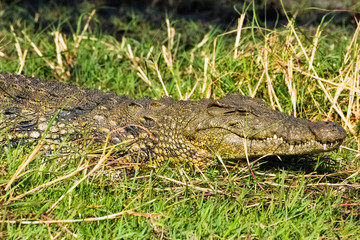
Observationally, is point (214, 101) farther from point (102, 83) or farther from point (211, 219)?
point (102, 83)

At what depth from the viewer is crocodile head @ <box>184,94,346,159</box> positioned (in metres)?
4.39

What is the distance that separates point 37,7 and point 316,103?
5659 mm

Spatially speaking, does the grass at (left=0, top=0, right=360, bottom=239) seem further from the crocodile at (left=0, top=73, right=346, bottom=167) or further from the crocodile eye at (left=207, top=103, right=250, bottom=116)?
the crocodile eye at (left=207, top=103, right=250, bottom=116)

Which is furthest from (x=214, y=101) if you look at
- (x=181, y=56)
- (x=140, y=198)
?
(x=181, y=56)

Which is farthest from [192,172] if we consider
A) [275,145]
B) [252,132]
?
[275,145]

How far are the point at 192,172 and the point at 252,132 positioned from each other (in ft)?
2.02

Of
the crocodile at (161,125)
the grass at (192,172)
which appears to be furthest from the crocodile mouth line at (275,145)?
the grass at (192,172)

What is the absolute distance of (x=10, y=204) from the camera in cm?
339

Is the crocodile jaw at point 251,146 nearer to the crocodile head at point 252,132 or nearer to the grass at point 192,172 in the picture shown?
the crocodile head at point 252,132

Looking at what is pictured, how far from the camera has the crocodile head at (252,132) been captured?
439 centimetres

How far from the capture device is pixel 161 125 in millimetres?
4809

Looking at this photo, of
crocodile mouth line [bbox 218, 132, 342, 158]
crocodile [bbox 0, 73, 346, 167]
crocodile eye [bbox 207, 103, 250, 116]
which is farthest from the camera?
crocodile eye [bbox 207, 103, 250, 116]

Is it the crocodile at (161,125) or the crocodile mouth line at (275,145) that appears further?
the crocodile at (161,125)

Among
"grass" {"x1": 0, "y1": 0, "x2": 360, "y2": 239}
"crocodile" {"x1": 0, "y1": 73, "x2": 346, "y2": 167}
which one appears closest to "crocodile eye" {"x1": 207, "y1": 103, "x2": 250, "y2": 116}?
"crocodile" {"x1": 0, "y1": 73, "x2": 346, "y2": 167}
